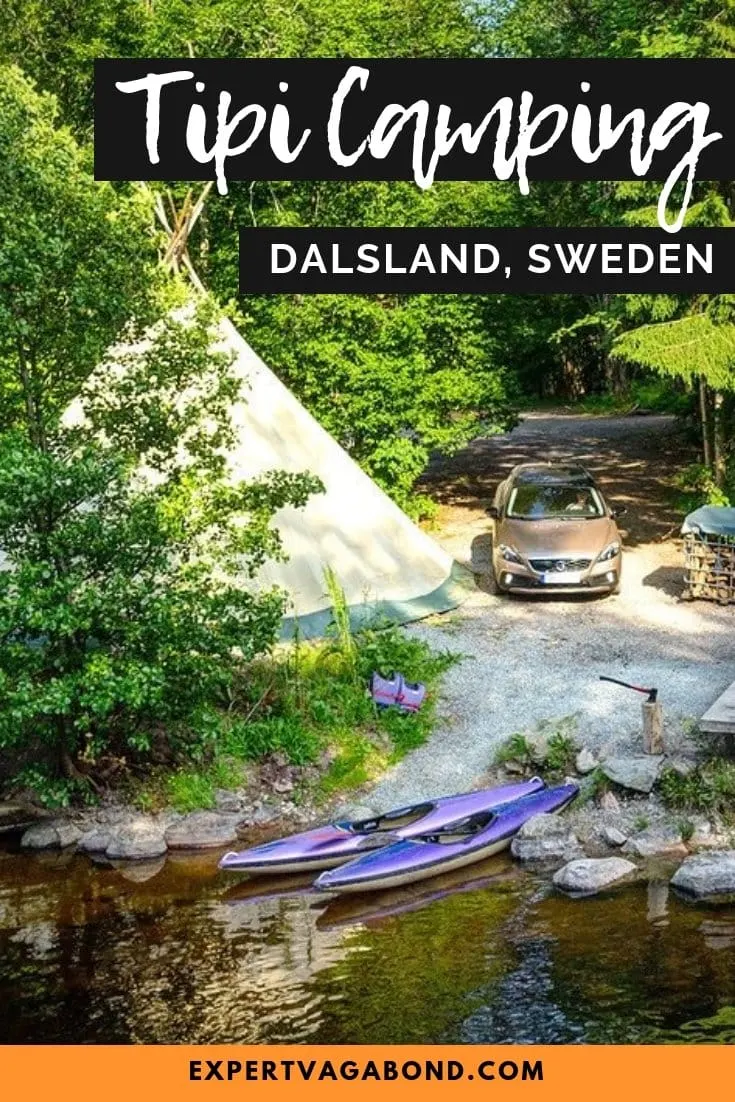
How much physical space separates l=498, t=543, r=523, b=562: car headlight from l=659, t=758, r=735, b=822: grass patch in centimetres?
631

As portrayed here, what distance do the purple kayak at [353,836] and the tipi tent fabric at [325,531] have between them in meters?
4.82

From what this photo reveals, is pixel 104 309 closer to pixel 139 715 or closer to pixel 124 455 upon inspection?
pixel 124 455

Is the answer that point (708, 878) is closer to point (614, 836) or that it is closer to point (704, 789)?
point (614, 836)

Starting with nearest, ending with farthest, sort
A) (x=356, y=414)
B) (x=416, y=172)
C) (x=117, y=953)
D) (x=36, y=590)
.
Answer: (x=117, y=953) → (x=36, y=590) → (x=416, y=172) → (x=356, y=414)

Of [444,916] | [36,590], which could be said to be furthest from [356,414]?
[444,916]

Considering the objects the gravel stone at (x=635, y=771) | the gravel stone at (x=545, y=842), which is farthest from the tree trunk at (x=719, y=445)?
the gravel stone at (x=545, y=842)

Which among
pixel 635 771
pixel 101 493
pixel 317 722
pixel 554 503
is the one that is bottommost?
pixel 635 771

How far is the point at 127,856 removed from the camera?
15.5 m

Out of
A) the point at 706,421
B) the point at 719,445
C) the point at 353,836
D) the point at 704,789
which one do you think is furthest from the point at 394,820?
the point at 706,421

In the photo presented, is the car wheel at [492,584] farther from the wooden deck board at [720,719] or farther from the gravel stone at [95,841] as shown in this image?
the gravel stone at [95,841]

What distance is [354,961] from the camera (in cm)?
1245

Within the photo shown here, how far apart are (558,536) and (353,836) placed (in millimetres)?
7876
